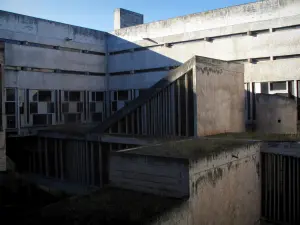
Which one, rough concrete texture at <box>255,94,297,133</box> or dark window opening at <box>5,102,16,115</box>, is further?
dark window opening at <box>5,102,16,115</box>

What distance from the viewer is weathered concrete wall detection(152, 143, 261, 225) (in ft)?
21.2

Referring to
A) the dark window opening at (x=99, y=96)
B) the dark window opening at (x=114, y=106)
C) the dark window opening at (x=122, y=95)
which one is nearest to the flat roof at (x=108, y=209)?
the dark window opening at (x=122, y=95)

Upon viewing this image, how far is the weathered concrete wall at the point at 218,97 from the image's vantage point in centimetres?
1152

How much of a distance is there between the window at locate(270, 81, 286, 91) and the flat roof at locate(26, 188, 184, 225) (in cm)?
1146

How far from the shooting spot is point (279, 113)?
13539 millimetres

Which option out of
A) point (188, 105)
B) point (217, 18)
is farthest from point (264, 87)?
point (188, 105)

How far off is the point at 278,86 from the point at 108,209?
12738 millimetres

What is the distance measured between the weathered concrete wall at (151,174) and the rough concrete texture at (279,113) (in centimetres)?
863

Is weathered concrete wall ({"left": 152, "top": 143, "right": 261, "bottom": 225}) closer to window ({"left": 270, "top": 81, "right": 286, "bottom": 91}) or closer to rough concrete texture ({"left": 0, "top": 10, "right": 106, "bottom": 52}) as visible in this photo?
window ({"left": 270, "top": 81, "right": 286, "bottom": 91})

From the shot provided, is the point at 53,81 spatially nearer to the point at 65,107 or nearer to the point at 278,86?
the point at 65,107

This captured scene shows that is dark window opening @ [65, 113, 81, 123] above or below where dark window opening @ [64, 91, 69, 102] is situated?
below

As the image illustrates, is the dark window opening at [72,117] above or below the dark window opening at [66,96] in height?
below

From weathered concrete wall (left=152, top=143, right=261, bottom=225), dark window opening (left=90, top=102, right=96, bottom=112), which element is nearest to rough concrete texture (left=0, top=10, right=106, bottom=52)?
dark window opening (left=90, top=102, right=96, bottom=112)

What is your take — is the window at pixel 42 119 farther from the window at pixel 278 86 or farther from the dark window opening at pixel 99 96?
the window at pixel 278 86
